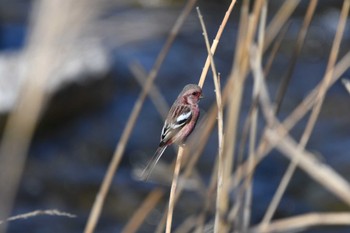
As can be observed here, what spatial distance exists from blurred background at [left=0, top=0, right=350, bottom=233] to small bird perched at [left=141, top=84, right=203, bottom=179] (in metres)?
2.87

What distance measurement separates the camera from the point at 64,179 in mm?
5891

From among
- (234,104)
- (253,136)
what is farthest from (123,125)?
(234,104)

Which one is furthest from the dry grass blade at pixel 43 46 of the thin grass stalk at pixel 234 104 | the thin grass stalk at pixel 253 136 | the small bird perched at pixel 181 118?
the thin grass stalk at pixel 253 136

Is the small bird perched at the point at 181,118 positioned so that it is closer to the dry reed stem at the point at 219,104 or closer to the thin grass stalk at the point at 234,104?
the dry reed stem at the point at 219,104

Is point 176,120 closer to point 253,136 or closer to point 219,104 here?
point 219,104

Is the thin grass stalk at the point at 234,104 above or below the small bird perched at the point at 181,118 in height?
above

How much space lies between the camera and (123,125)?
6.79 m

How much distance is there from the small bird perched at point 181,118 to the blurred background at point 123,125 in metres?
2.87

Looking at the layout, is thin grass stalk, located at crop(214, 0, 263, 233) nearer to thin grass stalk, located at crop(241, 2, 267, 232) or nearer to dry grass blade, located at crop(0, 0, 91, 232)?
thin grass stalk, located at crop(241, 2, 267, 232)

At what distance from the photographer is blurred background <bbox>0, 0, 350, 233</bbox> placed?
5457 mm

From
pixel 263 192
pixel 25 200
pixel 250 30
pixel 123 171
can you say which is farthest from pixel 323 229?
pixel 250 30

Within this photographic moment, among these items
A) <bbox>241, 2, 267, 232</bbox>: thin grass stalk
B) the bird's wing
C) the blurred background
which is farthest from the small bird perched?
the blurred background

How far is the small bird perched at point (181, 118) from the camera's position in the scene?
1503mm

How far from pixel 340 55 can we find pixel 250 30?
19.1ft
